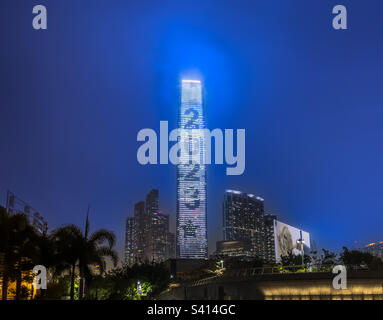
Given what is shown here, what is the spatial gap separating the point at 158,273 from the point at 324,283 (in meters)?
44.3

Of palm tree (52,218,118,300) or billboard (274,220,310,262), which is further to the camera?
billboard (274,220,310,262)

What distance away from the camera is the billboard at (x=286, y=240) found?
9075cm

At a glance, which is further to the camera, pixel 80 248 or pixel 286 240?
pixel 286 240

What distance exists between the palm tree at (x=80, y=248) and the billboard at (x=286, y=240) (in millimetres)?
59680

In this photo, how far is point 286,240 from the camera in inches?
3772

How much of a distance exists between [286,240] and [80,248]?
69320 millimetres

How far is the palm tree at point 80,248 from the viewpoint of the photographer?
33875mm

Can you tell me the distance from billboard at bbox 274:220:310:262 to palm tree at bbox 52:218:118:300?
59680mm

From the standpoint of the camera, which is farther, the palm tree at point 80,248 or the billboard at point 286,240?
the billboard at point 286,240

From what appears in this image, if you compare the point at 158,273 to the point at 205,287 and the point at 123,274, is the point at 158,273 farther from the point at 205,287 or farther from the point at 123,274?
the point at 205,287

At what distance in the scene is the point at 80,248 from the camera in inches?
1342

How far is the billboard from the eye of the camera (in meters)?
90.8
